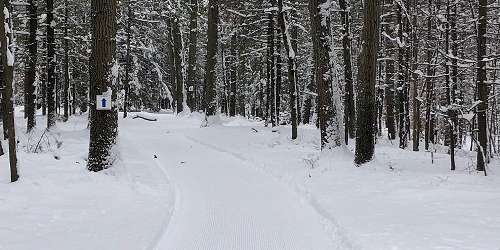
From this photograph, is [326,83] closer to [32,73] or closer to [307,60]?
[32,73]

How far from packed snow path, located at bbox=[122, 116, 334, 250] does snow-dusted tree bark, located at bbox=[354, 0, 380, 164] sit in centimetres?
281

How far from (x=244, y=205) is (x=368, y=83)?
5529 millimetres

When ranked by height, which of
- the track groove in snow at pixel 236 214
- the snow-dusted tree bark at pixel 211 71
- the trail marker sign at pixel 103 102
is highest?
the snow-dusted tree bark at pixel 211 71

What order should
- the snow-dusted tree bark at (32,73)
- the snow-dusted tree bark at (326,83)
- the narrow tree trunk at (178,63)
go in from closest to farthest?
the snow-dusted tree bark at (326,83) → the snow-dusted tree bark at (32,73) → the narrow tree trunk at (178,63)

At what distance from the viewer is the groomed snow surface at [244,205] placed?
639 centimetres

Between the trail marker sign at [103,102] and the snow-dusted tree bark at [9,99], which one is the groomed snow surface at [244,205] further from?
the trail marker sign at [103,102]

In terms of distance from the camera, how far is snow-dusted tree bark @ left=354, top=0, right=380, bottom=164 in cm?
1262

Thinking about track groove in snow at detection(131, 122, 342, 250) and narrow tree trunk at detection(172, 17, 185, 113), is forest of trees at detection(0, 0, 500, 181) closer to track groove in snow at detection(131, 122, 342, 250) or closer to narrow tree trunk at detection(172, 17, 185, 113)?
narrow tree trunk at detection(172, 17, 185, 113)

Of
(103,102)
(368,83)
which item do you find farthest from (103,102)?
(368,83)

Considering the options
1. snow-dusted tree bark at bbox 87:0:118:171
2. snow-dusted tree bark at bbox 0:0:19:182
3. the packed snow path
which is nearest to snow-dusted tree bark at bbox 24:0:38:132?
the packed snow path

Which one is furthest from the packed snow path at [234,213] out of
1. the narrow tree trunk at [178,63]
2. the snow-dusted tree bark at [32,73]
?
the narrow tree trunk at [178,63]

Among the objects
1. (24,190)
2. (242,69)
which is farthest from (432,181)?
(242,69)

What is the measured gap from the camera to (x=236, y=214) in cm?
832

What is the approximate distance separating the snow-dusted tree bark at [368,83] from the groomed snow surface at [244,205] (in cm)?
47
